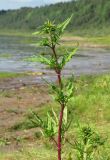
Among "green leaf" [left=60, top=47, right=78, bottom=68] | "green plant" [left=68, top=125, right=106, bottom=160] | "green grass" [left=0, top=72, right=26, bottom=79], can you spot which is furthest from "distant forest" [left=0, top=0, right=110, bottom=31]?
"green leaf" [left=60, top=47, right=78, bottom=68]

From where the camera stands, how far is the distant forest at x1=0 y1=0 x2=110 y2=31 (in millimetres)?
129500

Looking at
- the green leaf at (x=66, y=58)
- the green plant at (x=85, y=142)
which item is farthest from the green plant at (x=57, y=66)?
the green plant at (x=85, y=142)

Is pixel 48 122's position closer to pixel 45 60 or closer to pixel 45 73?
pixel 45 60

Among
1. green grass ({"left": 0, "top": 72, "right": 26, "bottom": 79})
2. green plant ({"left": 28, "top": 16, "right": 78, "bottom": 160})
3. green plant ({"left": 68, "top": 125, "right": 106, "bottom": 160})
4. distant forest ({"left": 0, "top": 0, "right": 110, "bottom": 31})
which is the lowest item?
green plant ({"left": 68, "top": 125, "right": 106, "bottom": 160})

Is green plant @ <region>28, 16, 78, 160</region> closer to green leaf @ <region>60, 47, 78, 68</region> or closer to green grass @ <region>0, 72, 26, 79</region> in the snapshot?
green leaf @ <region>60, 47, 78, 68</region>

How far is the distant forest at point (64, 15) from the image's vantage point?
129500mm

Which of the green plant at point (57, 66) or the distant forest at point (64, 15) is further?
the distant forest at point (64, 15)

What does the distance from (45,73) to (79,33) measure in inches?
3518

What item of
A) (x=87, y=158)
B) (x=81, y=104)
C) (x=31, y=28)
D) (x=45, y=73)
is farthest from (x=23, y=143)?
(x=31, y=28)

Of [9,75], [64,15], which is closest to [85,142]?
[9,75]

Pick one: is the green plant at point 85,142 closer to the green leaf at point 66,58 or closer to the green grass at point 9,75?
the green leaf at point 66,58

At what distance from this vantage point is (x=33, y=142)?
11.6m

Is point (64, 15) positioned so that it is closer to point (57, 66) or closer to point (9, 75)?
point (9, 75)

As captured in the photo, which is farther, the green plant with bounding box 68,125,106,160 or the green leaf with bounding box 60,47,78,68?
the green plant with bounding box 68,125,106,160
